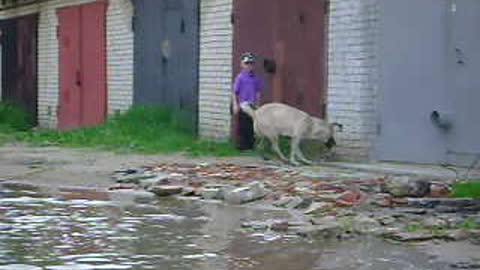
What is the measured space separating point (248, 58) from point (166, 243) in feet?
25.9

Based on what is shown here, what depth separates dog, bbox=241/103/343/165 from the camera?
14.9 m

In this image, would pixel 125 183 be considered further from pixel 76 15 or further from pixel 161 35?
pixel 76 15

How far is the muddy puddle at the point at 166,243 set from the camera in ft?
25.8

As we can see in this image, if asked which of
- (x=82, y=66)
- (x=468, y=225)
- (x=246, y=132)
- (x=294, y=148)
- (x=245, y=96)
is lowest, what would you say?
(x=468, y=225)

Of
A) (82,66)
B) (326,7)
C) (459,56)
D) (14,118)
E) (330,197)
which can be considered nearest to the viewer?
(330,197)

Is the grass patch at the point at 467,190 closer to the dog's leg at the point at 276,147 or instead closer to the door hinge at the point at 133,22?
the dog's leg at the point at 276,147

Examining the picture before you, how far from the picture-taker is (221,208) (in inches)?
440

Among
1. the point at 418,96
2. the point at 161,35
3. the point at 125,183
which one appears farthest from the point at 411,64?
the point at 161,35

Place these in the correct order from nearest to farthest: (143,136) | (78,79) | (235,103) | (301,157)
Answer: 1. (301,157)
2. (235,103)
3. (143,136)
4. (78,79)

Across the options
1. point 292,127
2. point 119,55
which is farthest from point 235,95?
point 119,55

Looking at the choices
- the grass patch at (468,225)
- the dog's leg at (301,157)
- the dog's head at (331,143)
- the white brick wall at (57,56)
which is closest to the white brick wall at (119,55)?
the white brick wall at (57,56)

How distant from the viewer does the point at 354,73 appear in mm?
14859

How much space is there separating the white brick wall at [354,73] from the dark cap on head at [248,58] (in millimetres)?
1509

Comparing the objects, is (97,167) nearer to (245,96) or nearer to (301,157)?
(245,96)
